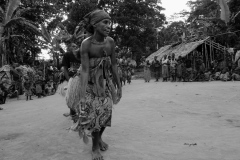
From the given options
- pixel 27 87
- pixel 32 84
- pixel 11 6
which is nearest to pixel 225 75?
pixel 32 84

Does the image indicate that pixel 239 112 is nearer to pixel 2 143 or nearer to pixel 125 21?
pixel 2 143

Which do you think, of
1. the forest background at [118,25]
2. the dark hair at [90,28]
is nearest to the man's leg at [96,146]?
the dark hair at [90,28]

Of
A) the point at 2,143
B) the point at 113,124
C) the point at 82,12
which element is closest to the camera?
the point at 2,143

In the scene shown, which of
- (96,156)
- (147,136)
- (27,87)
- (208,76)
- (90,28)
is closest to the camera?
(96,156)

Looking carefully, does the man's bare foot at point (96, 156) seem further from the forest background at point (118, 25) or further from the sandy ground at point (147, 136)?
the forest background at point (118, 25)

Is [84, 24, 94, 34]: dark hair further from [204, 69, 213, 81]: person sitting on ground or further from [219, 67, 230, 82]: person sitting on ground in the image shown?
[204, 69, 213, 81]: person sitting on ground

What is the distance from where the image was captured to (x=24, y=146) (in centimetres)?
315

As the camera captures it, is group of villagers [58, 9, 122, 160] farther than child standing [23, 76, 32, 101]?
No

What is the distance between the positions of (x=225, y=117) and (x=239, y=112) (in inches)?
24.3

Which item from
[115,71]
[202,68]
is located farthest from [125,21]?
[115,71]

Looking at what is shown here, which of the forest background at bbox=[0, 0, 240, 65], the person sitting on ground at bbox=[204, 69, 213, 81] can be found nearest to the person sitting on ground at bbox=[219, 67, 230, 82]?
the person sitting on ground at bbox=[204, 69, 213, 81]

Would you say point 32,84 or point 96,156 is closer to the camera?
point 96,156

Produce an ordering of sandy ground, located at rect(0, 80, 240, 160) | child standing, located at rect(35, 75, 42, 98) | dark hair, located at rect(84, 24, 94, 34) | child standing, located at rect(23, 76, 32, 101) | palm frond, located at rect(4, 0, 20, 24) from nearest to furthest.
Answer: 1. sandy ground, located at rect(0, 80, 240, 160)
2. dark hair, located at rect(84, 24, 94, 34)
3. child standing, located at rect(23, 76, 32, 101)
4. child standing, located at rect(35, 75, 42, 98)
5. palm frond, located at rect(4, 0, 20, 24)

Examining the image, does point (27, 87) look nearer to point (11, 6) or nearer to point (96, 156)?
point (11, 6)
